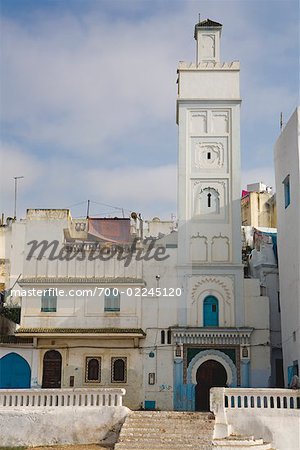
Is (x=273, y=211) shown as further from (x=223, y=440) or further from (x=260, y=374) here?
(x=223, y=440)

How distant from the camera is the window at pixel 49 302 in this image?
1266 inches

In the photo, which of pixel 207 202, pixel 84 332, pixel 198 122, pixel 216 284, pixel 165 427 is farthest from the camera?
pixel 198 122

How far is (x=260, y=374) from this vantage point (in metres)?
31.6

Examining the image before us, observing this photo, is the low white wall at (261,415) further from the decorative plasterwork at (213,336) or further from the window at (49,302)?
the window at (49,302)

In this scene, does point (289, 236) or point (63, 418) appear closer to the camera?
point (63, 418)

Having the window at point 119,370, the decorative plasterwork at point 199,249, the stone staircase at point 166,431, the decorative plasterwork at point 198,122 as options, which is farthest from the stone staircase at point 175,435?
the decorative plasterwork at point 198,122

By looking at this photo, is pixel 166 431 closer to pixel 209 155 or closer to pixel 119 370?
pixel 119 370

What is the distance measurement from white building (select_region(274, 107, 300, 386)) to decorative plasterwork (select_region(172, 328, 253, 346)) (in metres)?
1.80

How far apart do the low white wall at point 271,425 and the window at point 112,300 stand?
9840mm

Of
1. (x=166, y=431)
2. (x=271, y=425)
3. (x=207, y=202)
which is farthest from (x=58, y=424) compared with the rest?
(x=207, y=202)

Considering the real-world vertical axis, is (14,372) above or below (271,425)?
above

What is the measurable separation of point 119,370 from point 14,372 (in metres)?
4.59

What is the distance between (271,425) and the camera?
23.1 metres

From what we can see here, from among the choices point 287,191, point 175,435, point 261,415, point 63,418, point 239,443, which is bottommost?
point 239,443
